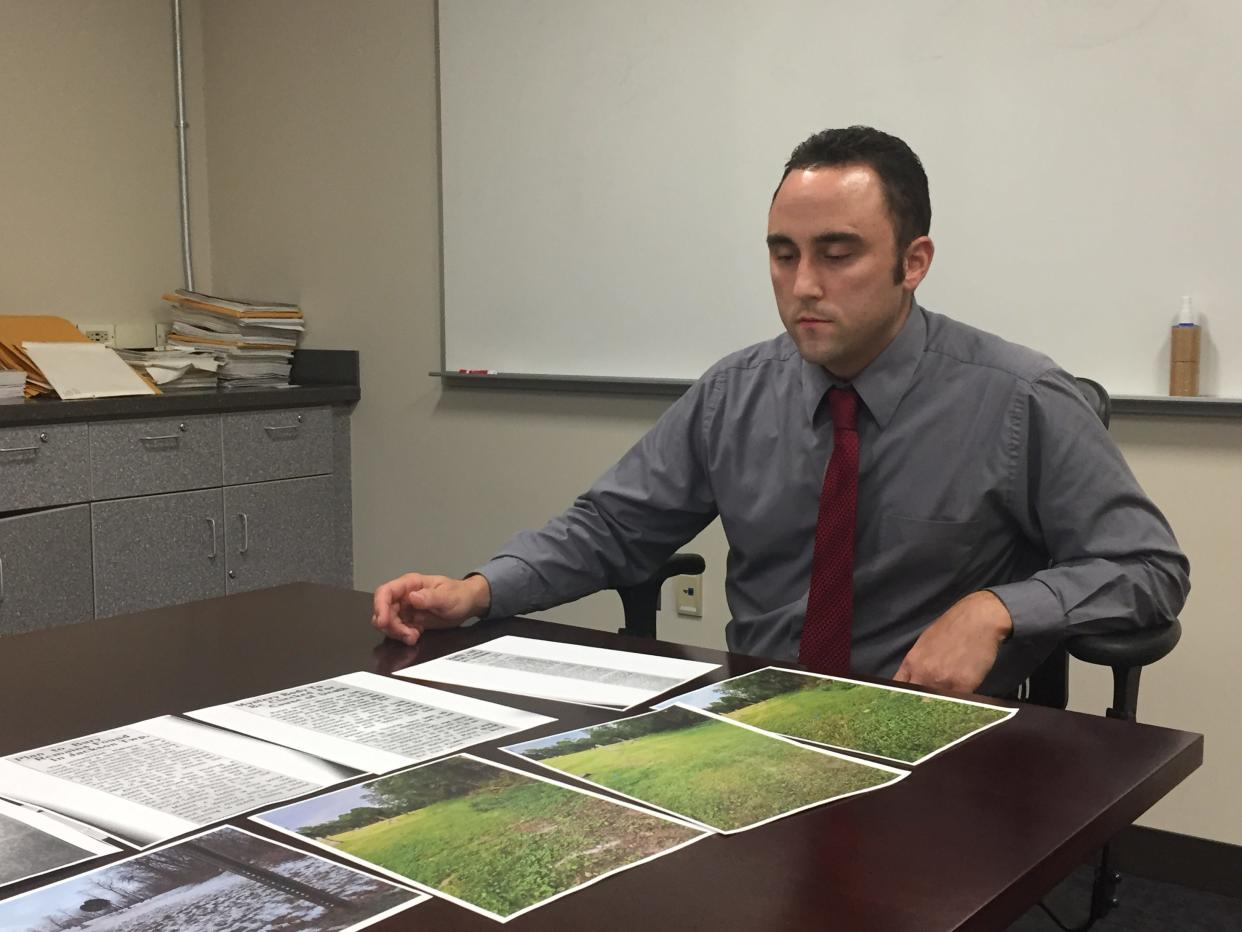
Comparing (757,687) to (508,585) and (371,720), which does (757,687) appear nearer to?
(371,720)

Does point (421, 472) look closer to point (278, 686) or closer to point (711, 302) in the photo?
point (711, 302)

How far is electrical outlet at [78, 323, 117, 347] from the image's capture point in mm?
3691

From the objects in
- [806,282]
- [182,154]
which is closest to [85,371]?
[182,154]

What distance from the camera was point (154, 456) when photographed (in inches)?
125

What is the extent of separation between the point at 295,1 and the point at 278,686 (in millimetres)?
2992

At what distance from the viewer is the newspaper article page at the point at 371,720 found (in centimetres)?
102

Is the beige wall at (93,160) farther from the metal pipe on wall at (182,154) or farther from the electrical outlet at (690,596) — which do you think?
the electrical outlet at (690,596)

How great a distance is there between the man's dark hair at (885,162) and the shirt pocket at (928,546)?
35 centimetres

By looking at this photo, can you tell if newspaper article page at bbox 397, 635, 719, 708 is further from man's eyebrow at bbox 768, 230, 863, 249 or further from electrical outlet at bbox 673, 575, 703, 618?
electrical outlet at bbox 673, 575, 703, 618

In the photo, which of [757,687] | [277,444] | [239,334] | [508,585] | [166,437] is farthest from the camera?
[239,334]

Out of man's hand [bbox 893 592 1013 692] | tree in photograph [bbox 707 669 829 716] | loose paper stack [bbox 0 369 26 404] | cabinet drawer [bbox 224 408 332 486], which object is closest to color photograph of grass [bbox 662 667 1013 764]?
tree in photograph [bbox 707 669 829 716]

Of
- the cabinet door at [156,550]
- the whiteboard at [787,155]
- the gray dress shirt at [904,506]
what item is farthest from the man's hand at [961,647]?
the cabinet door at [156,550]

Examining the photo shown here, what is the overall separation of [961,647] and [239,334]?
109 inches

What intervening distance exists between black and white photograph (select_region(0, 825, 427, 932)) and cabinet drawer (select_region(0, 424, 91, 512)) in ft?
7.53
